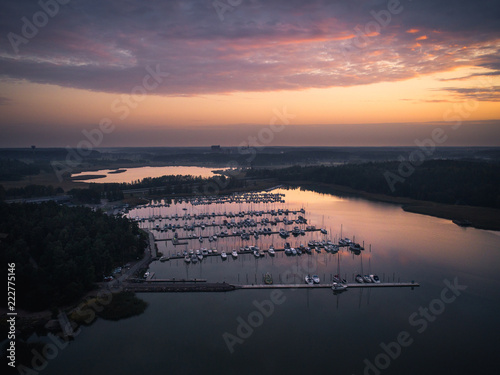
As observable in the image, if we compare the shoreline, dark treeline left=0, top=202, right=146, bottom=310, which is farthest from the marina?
the shoreline

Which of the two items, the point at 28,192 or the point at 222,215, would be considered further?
the point at 28,192

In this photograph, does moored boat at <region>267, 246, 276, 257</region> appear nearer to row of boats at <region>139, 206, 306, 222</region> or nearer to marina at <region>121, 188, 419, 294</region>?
marina at <region>121, 188, 419, 294</region>

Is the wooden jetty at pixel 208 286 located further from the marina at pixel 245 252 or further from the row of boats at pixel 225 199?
the row of boats at pixel 225 199

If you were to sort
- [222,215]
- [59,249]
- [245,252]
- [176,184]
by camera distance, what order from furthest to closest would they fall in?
[176,184] → [222,215] → [245,252] → [59,249]
